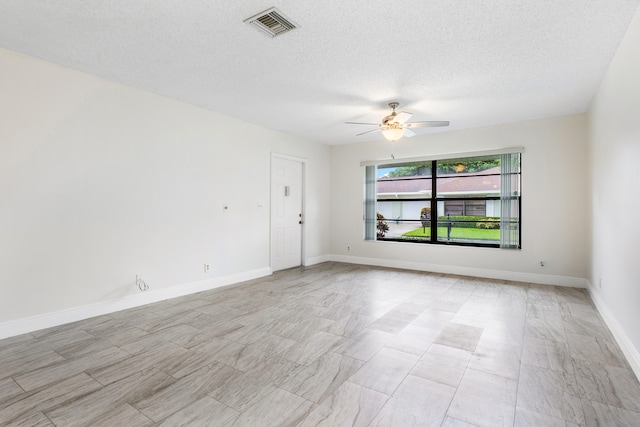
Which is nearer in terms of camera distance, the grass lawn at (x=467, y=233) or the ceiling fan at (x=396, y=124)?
the ceiling fan at (x=396, y=124)

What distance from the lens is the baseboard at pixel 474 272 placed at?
4949 mm

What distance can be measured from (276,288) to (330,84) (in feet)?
9.69

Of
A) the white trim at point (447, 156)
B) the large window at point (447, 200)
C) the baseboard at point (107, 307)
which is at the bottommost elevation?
the baseboard at point (107, 307)

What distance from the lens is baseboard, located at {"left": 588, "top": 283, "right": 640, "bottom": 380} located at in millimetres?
2371

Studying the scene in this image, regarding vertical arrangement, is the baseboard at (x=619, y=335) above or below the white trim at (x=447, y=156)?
below

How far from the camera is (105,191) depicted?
3625 millimetres

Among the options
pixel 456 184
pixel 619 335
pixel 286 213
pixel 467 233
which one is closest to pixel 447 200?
pixel 456 184

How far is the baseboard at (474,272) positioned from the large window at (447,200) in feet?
1.53

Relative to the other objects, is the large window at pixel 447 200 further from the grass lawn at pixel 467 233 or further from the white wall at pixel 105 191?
the white wall at pixel 105 191

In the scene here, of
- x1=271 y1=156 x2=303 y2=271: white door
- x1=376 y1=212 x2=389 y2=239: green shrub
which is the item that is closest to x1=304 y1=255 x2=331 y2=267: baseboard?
x1=271 y1=156 x2=303 y2=271: white door

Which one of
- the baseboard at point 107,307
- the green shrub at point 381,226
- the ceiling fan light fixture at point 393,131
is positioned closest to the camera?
the baseboard at point 107,307

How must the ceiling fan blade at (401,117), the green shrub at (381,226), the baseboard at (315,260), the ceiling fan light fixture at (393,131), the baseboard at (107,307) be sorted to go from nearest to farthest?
the baseboard at (107,307)
the ceiling fan blade at (401,117)
the ceiling fan light fixture at (393,131)
the baseboard at (315,260)
the green shrub at (381,226)

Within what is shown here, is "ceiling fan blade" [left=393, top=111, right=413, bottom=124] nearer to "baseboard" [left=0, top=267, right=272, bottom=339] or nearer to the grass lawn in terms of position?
the grass lawn

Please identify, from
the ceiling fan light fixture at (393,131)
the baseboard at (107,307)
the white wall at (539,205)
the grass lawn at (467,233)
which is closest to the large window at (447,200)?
the grass lawn at (467,233)
